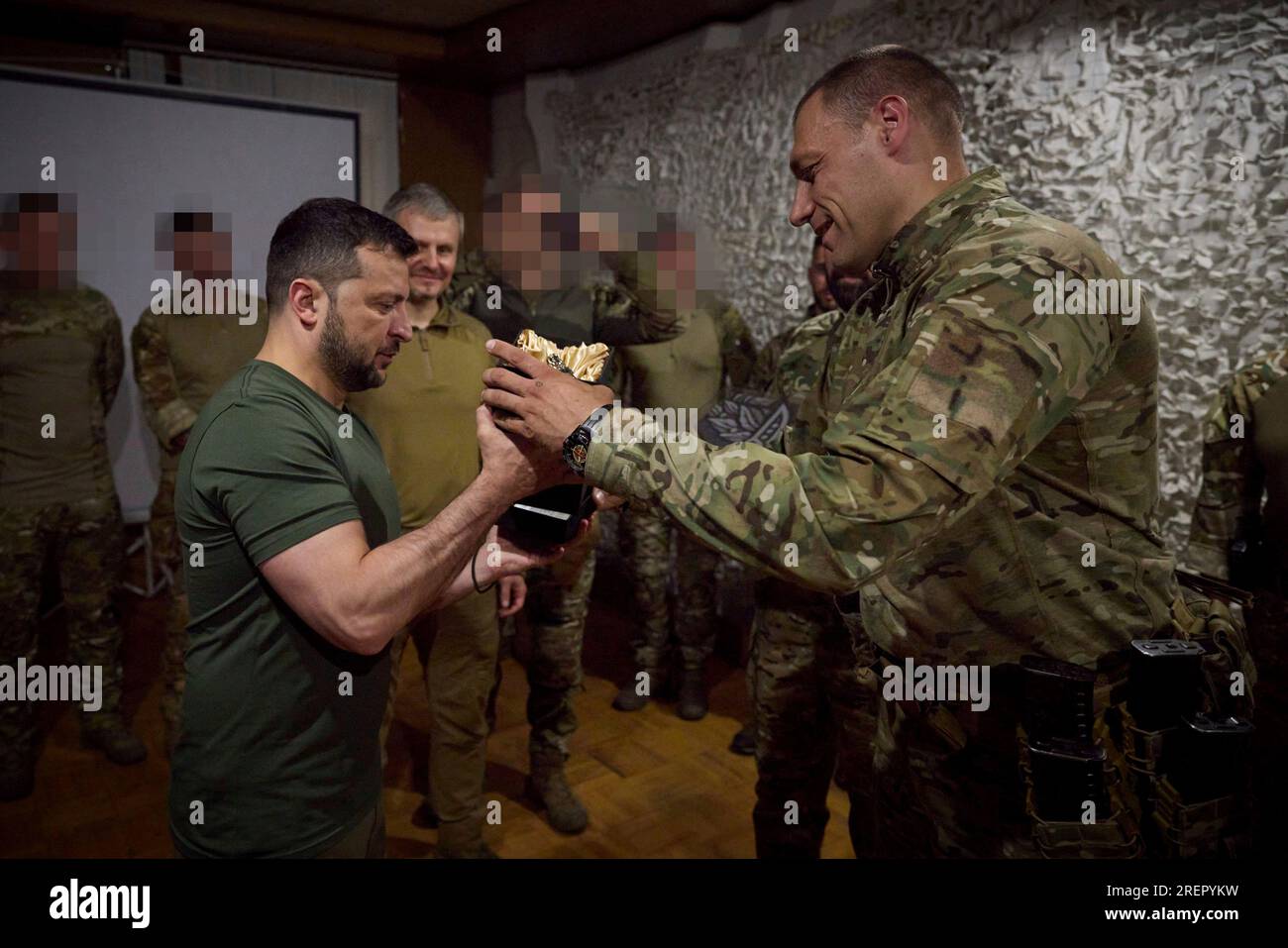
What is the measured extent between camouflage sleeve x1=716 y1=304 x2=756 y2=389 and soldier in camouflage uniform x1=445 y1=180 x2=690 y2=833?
74cm

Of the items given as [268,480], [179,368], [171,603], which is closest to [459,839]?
[171,603]

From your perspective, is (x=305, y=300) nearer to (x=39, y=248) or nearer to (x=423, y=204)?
(x=423, y=204)

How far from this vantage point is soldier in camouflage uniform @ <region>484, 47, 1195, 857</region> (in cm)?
96

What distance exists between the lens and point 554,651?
261cm

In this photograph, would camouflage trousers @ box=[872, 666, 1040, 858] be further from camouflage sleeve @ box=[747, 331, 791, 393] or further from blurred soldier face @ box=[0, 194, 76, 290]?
blurred soldier face @ box=[0, 194, 76, 290]

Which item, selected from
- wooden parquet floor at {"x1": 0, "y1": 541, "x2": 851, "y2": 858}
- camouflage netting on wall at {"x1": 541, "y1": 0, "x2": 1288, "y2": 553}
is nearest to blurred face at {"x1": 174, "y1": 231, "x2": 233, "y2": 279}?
wooden parquet floor at {"x1": 0, "y1": 541, "x2": 851, "y2": 858}

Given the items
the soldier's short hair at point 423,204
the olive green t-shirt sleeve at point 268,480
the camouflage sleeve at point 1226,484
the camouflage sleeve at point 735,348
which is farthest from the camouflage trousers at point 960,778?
the camouflage sleeve at point 735,348

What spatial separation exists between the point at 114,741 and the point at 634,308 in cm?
234

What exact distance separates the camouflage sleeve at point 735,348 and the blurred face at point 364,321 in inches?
83.9

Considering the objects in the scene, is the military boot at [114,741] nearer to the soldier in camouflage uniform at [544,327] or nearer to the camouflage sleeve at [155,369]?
the camouflage sleeve at [155,369]

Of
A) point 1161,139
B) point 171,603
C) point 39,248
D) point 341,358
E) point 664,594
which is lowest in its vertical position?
point 664,594

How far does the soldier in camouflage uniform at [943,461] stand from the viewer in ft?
3.13
